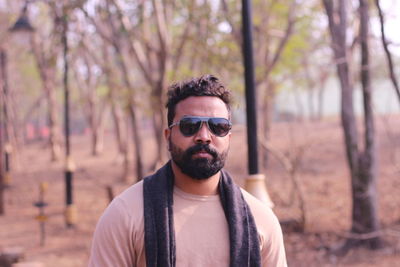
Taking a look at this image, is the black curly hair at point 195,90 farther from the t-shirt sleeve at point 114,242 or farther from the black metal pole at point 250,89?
the black metal pole at point 250,89

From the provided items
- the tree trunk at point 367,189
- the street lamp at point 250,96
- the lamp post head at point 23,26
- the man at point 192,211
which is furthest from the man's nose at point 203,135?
the lamp post head at point 23,26

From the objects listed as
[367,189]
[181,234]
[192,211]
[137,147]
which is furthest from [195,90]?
[137,147]

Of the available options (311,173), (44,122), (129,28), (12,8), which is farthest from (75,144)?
(44,122)

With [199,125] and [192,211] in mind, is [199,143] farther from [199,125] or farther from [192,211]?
[192,211]

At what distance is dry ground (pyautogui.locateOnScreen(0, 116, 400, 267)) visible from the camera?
953 centimetres

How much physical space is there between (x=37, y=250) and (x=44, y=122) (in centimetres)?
5568

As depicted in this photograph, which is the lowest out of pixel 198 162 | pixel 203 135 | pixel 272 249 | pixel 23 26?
pixel 272 249

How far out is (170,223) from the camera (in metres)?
2.26

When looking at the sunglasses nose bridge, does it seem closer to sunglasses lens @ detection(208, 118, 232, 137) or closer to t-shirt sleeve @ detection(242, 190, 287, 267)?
sunglasses lens @ detection(208, 118, 232, 137)

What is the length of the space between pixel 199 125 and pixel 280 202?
423 inches

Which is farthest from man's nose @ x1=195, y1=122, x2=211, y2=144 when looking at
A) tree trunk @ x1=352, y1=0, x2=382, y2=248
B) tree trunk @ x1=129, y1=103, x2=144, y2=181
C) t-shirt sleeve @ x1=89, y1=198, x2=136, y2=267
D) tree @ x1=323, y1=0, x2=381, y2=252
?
tree trunk @ x1=129, y1=103, x2=144, y2=181

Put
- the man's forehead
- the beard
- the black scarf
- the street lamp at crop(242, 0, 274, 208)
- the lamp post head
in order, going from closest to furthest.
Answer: the black scarf
the beard
the man's forehead
the street lamp at crop(242, 0, 274, 208)
the lamp post head

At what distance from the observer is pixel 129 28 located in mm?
10852

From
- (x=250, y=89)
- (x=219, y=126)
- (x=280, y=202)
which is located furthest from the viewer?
(x=280, y=202)
